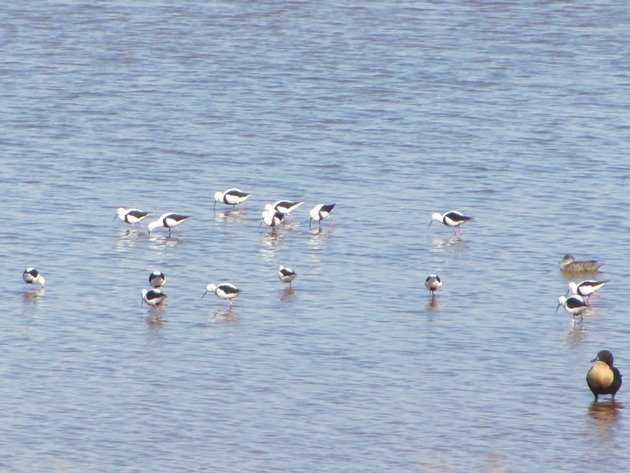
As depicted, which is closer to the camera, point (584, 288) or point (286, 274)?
point (584, 288)

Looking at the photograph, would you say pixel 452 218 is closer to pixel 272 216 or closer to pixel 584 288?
pixel 272 216

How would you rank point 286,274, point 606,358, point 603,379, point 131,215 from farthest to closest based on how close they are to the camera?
point 131,215 < point 286,274 < point 606,358 < point 603,379

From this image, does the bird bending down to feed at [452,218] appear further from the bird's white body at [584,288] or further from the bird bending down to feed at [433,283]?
the bird's white body at [584,288]

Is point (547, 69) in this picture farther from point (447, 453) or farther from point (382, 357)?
point (447, 453)

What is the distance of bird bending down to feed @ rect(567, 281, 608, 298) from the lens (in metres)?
25.2

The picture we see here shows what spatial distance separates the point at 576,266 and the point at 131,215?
821 centimetres

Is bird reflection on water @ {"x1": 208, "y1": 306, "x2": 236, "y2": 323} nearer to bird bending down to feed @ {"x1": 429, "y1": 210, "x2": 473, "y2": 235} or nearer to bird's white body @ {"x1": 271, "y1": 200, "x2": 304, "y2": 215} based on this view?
bird's white body @ {"x1": 271, "y1": 200, "x2": 304, "y2": 215}

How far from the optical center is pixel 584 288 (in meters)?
25.3

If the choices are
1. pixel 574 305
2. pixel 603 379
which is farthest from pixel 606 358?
pixel 574 305

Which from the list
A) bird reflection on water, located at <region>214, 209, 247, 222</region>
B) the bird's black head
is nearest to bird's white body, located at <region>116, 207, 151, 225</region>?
bird reflection on water, located at <region>214, 209, 247, 222</region>

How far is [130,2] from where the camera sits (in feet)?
178

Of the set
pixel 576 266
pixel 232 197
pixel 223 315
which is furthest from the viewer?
pixel 232 197

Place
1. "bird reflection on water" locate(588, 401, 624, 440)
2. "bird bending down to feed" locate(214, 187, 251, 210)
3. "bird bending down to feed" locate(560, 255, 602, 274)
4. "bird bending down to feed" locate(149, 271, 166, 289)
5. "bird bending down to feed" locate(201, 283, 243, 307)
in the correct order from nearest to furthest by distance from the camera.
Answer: "bird reflection on water" locate(588, 401, 624, 440) < "bird bending down to feed" locate(201, 283, 243, 307) < "bird bending down to feed" locate(149, 271, 166, 289) < "bird bending down to feed" locate(560, 255, 602, 274) < "bird bending down to feed" locate(214, 187, 251, 210)

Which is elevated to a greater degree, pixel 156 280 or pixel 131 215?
pixel 131 215
